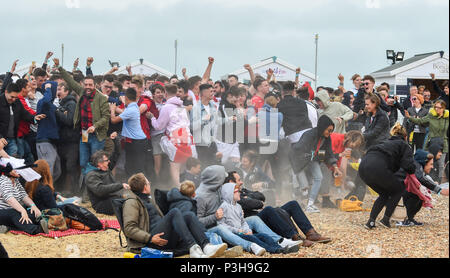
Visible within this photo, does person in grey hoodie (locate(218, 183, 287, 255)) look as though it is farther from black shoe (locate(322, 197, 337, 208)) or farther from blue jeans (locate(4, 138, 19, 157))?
blue jeans (locate(4, 138, 19, 157))

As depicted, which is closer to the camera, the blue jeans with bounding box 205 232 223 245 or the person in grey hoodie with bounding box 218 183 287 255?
the blue jeans with bounding box 205 232 223 245

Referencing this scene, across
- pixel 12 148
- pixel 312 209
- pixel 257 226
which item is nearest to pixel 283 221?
pixel 257 226

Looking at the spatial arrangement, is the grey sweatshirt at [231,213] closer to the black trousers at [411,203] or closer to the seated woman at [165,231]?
the seated woman at [165,231]

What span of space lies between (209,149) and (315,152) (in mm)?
1616

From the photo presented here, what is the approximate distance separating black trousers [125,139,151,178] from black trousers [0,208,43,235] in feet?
7.39

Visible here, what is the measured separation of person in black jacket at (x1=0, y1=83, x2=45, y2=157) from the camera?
27.5 ft

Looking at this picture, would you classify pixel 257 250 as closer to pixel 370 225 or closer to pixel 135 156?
pixel 370 225

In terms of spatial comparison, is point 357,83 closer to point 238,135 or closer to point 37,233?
point 238,135

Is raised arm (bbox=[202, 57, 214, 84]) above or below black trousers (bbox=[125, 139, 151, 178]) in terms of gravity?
above

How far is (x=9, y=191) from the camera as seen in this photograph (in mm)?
7074

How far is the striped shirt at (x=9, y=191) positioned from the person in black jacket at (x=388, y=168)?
14.0 feet

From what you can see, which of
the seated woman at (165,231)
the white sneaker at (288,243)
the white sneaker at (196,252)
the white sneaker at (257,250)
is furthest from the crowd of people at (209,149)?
the white sneaker at (196,252)

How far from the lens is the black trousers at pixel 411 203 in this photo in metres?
8.31

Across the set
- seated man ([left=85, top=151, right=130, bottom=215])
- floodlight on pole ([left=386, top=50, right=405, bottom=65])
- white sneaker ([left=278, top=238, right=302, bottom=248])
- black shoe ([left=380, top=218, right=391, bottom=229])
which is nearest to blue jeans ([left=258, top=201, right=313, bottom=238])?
white sneaker ([left=278, top=238, right=302, bottom=248])
